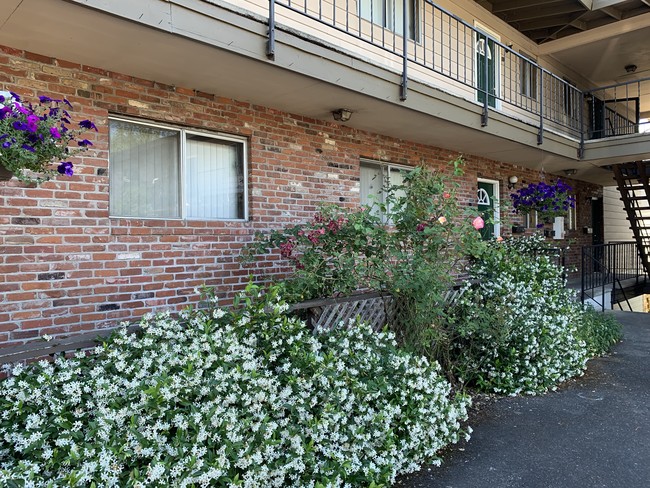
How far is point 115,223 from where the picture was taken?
4.45 meters

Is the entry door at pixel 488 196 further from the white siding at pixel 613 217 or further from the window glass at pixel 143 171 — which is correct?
the white siding at pixel 613 217

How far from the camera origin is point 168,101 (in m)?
4.82

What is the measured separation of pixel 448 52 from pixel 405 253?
16.9 feet

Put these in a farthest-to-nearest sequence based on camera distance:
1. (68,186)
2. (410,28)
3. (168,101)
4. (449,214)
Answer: (410,28) < (168,101) < (449,214) < (68,186)

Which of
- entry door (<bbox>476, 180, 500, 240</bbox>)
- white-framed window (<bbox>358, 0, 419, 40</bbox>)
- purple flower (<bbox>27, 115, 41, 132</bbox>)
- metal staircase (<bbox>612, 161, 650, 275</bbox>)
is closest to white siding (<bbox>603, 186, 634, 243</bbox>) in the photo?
metal staircase (<bbox>612, 161, 650, 275</bbox>)

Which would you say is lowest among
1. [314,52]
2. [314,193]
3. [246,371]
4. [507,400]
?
[507,400]

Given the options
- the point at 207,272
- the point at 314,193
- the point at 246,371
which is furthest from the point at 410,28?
the point at 246,371

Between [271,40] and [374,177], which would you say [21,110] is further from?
[374,177]

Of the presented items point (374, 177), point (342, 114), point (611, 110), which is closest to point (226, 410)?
point (342, 114)

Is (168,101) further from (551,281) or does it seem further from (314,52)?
(551,281)

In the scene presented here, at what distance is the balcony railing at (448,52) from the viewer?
583 centimetres

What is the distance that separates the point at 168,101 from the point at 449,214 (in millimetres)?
2927

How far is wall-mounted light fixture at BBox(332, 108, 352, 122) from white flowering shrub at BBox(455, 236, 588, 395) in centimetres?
229

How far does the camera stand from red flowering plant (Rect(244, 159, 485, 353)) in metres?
4.39
